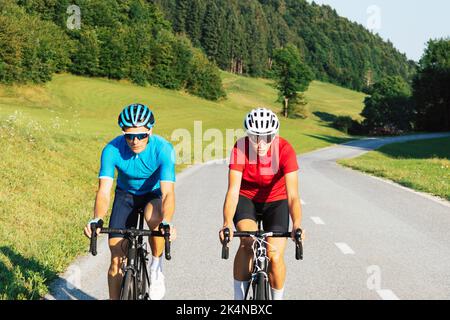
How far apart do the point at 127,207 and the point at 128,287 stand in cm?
110

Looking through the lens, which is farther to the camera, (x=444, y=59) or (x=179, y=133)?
(x=444, y=59)

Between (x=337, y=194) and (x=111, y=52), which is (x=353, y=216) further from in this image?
(x=111, y=52)

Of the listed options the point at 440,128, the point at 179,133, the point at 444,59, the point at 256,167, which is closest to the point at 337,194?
the point at 256,167

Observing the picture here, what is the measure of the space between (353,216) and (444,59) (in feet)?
288

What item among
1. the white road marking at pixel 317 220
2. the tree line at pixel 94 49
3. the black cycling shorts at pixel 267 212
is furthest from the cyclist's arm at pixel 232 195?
the tree line at pixel 94 49

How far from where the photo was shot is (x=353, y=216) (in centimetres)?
1148

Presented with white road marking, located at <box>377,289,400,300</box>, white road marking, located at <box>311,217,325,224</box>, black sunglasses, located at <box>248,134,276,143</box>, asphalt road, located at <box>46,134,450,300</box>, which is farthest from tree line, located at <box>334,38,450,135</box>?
black sunglasses, located at <box>248,134,276,143</box>

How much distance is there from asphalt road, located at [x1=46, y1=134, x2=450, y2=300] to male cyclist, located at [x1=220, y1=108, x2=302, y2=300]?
3.68ft

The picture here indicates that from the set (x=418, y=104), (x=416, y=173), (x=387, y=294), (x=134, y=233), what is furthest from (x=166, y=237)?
(x=418, y=104)

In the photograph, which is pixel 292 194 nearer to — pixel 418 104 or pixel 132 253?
pixel 132 253

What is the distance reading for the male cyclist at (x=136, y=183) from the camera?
15.5 feet

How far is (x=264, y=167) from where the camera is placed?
4.98 metres
